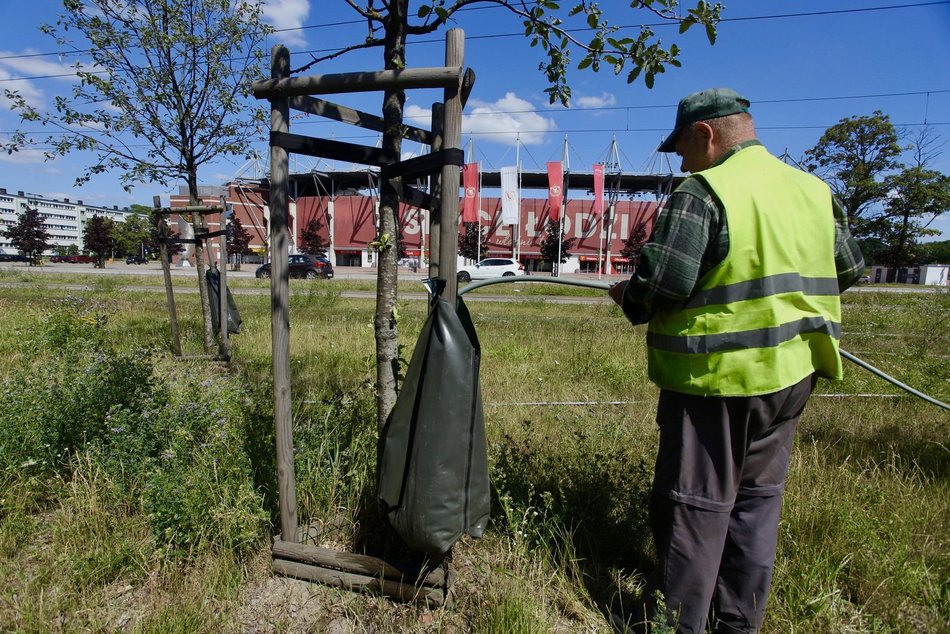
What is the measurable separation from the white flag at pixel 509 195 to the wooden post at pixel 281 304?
3900 cm

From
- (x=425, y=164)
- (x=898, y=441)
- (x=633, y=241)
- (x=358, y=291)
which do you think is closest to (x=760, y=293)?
(x=425, y=164)

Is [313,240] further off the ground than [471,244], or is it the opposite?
[313,240]

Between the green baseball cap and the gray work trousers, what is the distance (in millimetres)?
1006

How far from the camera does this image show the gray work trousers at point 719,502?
1.69 m

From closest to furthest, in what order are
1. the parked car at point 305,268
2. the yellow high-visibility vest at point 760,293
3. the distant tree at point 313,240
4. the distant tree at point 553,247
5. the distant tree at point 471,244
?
the yellow high-visibility vest at point 760,293 → the parked car at point 305,268 → the distant tree at point 553,247 → the distant tree at point 471,244 → the distant tree at point 313,240

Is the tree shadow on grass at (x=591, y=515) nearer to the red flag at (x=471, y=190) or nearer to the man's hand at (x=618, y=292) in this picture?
the man's hand at (x=618, y=292)

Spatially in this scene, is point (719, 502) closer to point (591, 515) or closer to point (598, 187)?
point (591, 515)

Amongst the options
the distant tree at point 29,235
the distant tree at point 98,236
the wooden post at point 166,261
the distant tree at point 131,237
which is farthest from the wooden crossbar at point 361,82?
the distant tree at point 131,237

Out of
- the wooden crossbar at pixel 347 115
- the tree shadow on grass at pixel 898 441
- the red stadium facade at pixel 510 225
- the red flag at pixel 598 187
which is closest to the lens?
the wooden crossbar at pixel 347 115

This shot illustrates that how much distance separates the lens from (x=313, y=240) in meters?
48.8

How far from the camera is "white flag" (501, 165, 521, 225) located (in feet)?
132

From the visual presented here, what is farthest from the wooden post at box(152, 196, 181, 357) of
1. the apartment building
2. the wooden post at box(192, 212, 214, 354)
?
the apartment building

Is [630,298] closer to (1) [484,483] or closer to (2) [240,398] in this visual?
(1) [484,483]

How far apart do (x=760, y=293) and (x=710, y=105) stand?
721mm
